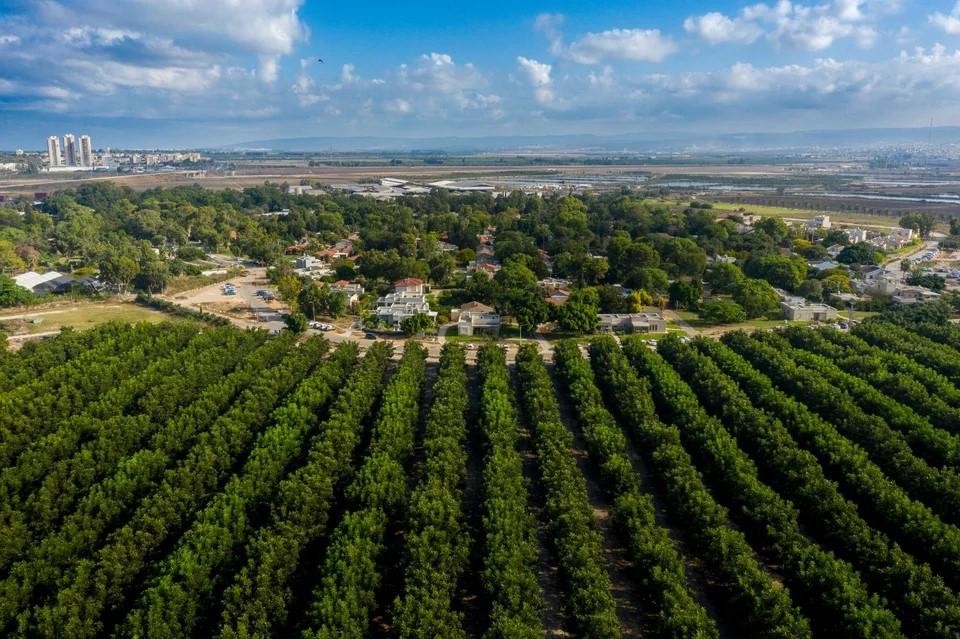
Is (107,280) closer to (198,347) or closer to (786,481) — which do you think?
(198,347)

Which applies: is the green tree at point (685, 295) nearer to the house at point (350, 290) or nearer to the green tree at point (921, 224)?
the house at point (350, 290)

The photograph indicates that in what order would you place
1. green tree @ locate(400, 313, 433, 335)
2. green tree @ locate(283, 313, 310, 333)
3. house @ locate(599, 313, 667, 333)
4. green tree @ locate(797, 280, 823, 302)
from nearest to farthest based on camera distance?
green tree @ locate(400, 313, 433, 335), green tree @ locate(283, 313, 310, 333), house @ locate(599, 313, 667, 333), green tree @ locate(797, 280, 823, 302)

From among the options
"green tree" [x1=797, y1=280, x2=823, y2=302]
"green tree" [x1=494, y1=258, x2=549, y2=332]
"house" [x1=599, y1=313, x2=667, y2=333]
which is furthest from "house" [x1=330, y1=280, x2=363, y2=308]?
"green tree" [x1=797, y1=280, x2=823, y2=302]

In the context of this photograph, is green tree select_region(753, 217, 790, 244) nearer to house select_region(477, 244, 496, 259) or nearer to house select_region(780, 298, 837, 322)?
house select_region(780, 298, 837, 322)

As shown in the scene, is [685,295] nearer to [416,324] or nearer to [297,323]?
[416,324]

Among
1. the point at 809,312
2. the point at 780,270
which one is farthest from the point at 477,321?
the point at 780,270
